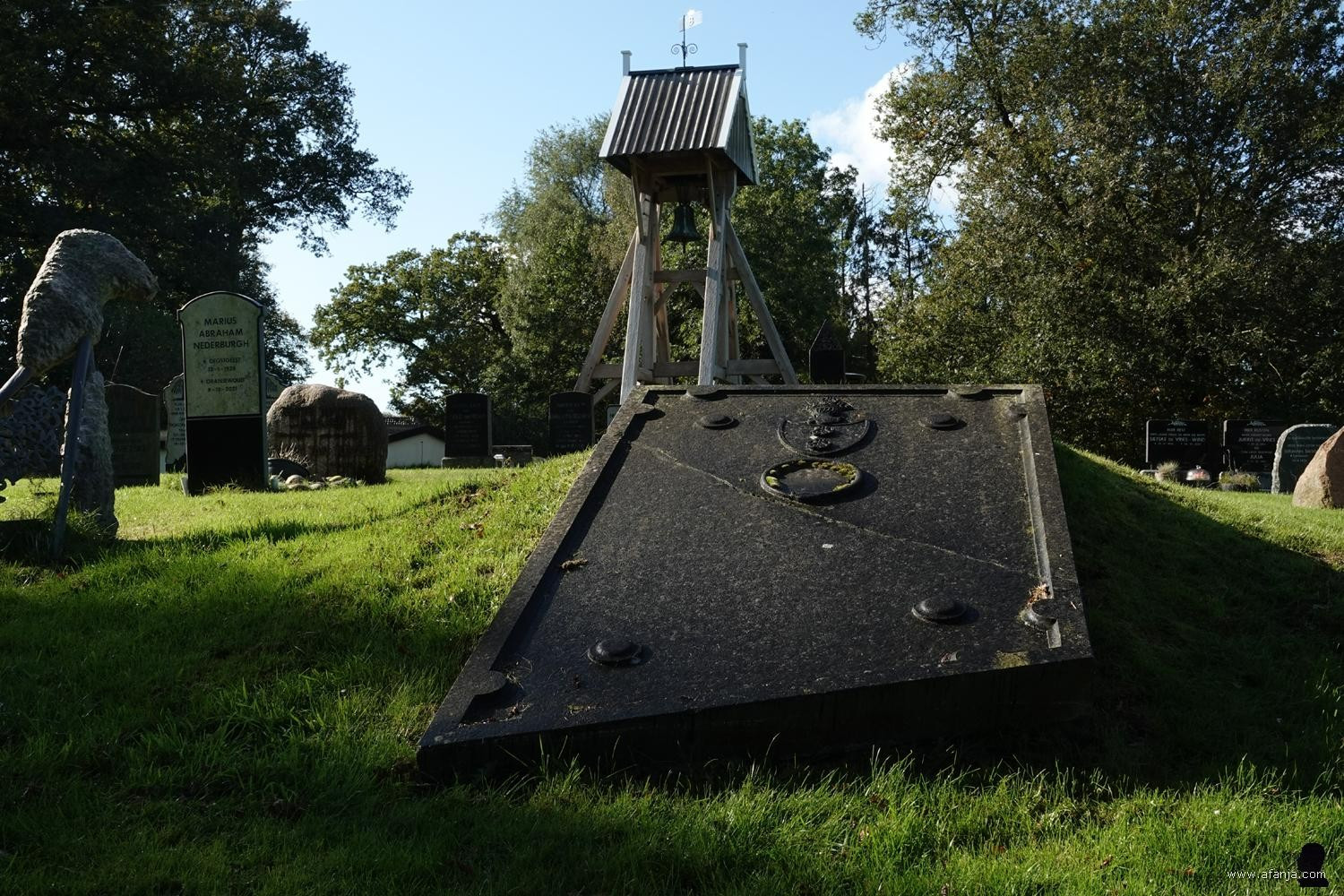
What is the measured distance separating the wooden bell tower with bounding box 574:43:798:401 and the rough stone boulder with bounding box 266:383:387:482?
3.28m

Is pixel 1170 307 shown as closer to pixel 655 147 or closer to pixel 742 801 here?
pixel 655 147

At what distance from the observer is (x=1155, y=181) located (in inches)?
884

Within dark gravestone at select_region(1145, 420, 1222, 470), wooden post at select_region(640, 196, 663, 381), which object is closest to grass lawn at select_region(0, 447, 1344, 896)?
wooden post at select_region(640, 196, 663, 381)

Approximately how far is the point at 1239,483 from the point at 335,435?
13.2m

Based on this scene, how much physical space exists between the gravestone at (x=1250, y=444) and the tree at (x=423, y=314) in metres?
26.9

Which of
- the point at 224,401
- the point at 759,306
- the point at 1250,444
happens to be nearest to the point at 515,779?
the point at 224,401

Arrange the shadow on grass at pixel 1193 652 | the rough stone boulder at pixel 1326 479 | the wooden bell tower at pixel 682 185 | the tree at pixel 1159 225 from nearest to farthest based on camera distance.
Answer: the shadow on grass at pixel 1193 652 → the rough stone boulder at pixel 1326 479 → the wooden bell tower at pixel 682 185 → the tree at pixel 1159 225

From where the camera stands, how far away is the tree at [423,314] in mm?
40875

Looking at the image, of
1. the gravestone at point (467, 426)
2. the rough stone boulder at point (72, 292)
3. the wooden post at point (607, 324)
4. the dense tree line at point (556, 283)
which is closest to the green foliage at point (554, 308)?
the dense tree line at point (556, 283)

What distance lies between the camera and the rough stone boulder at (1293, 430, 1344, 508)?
1167 centimetres

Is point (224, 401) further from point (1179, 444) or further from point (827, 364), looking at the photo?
point (1179, 444)

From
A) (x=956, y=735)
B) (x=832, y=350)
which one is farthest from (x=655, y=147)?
(x=956, y=735)

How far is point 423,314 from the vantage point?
4109 cm

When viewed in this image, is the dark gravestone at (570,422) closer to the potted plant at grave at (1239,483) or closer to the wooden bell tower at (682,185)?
the wooden bell tower at (682,185)
